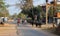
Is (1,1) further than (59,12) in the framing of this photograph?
Yes

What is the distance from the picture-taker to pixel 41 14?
71688 millimetres

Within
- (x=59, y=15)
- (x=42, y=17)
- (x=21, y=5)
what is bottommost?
(x=42, y=17)

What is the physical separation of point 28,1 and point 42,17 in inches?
1812

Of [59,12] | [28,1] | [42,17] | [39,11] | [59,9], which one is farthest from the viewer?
[39,11]

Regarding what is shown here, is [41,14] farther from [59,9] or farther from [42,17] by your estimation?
[59,9]

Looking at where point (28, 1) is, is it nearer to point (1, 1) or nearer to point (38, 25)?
point (38, 25)

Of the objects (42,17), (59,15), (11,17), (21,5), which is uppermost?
(21,5)

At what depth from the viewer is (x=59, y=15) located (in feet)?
126

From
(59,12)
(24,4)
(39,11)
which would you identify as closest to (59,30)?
(24,4)

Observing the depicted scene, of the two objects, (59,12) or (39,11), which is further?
(39,11)

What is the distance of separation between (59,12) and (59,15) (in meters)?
0.55

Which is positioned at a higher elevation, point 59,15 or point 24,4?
point 24,4

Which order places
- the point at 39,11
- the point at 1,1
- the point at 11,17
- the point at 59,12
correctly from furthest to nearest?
1. the point at 11,17
2. the point at 39,11
3. the point at 1,1
4. the point at 59,12

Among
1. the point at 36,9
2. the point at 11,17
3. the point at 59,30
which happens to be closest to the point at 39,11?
the point at 36,9
